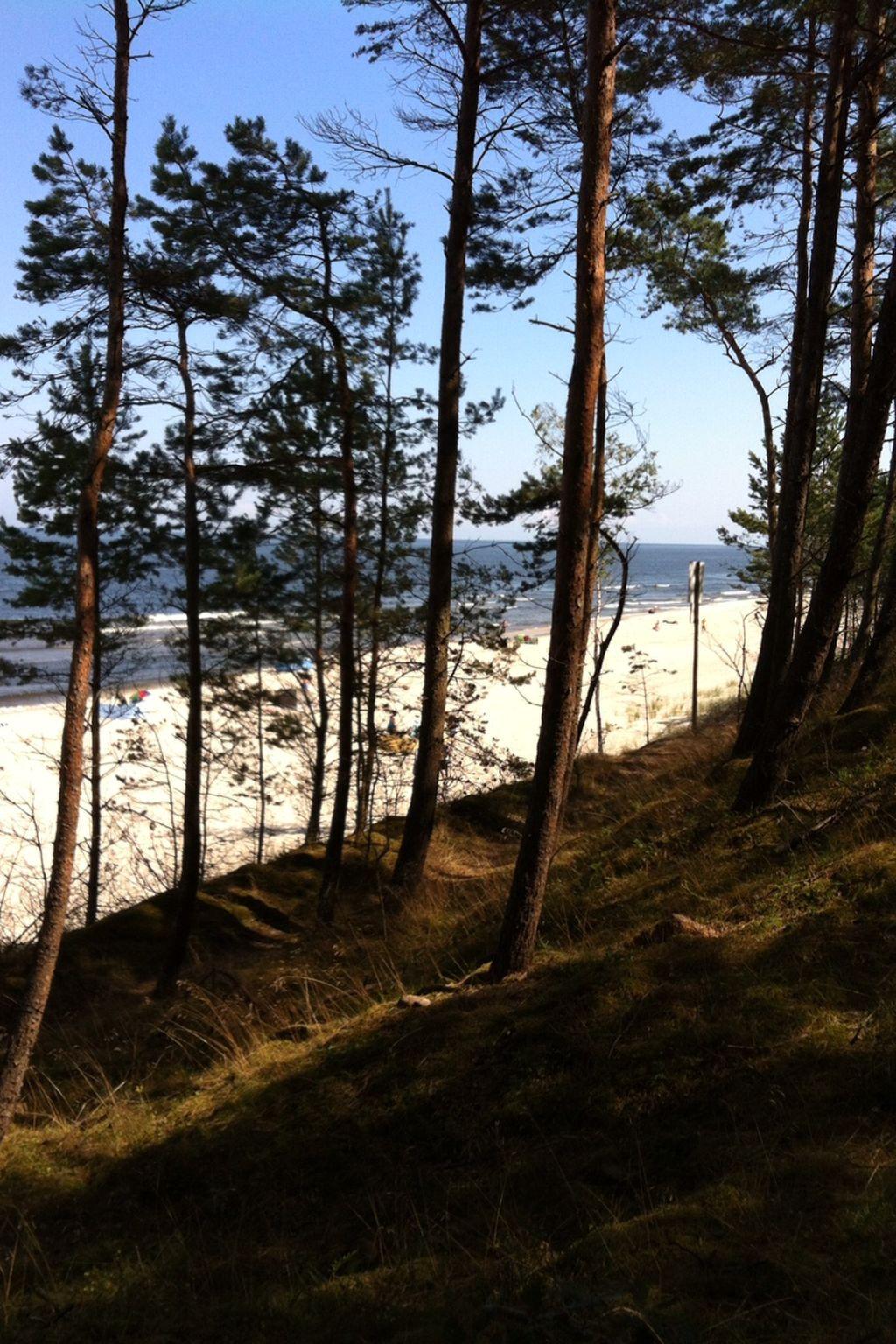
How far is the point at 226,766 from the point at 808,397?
44.5 ft

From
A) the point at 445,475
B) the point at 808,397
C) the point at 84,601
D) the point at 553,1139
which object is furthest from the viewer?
the point at 445,475

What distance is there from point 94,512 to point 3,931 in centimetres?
1323

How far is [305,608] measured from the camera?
52.4ft

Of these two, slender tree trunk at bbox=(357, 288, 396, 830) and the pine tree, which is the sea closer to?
slender tree trunk at bbox=(357, 288, 396, 830)

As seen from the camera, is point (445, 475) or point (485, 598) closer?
point (445, 475)

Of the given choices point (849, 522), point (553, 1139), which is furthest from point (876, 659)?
point (553, 1139)

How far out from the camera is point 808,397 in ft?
27.1

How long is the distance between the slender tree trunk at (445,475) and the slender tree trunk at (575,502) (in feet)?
12.5

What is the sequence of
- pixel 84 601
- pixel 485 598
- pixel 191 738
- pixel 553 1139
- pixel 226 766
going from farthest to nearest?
pixel 226 766, pixel 485 598, pixel 191 738, pixel 84 601, pixel 553 1139

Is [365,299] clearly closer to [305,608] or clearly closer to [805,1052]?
[305,608]

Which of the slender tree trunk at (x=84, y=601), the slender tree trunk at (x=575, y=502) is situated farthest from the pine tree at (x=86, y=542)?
the slender tree trunk at (x=575, y=502)

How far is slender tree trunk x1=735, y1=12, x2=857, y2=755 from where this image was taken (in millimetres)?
7496

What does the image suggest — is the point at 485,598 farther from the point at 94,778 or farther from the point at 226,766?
the point at 94,778

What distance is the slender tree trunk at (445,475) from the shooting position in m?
9.41
